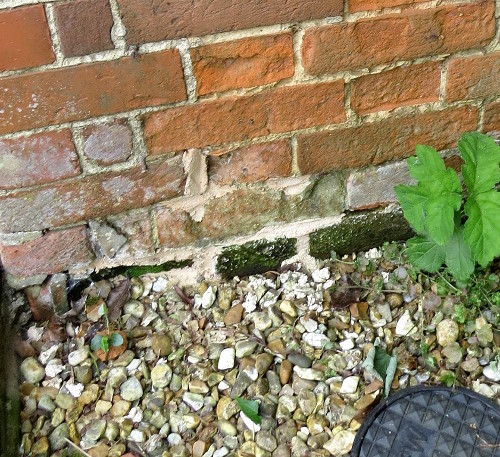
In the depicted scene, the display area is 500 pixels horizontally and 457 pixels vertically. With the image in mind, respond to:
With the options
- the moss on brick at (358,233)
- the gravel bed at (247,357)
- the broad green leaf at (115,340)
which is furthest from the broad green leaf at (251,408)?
the moss on brick at (358,233)

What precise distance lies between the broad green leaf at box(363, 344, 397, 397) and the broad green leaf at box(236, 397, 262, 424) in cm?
26

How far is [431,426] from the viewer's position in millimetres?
1257

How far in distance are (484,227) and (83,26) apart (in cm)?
90

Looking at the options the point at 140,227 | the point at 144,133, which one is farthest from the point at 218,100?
the point at 140,227

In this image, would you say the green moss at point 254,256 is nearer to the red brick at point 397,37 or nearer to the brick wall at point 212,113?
the brick wall at point 212,113

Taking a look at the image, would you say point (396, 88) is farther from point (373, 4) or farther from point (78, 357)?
point (78, 357)

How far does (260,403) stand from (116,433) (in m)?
0.32

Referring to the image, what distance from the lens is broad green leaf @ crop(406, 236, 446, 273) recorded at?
1420mm

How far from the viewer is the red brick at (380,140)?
1432 millimetres

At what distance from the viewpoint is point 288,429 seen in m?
1.29

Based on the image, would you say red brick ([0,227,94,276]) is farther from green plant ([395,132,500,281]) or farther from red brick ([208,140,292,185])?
green plant ([395,132,500,281])

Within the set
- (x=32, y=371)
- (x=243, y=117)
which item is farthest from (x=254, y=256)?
(x=32, y=371)

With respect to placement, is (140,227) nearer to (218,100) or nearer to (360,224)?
(218,100)

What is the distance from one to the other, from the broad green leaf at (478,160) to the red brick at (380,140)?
159 mm
